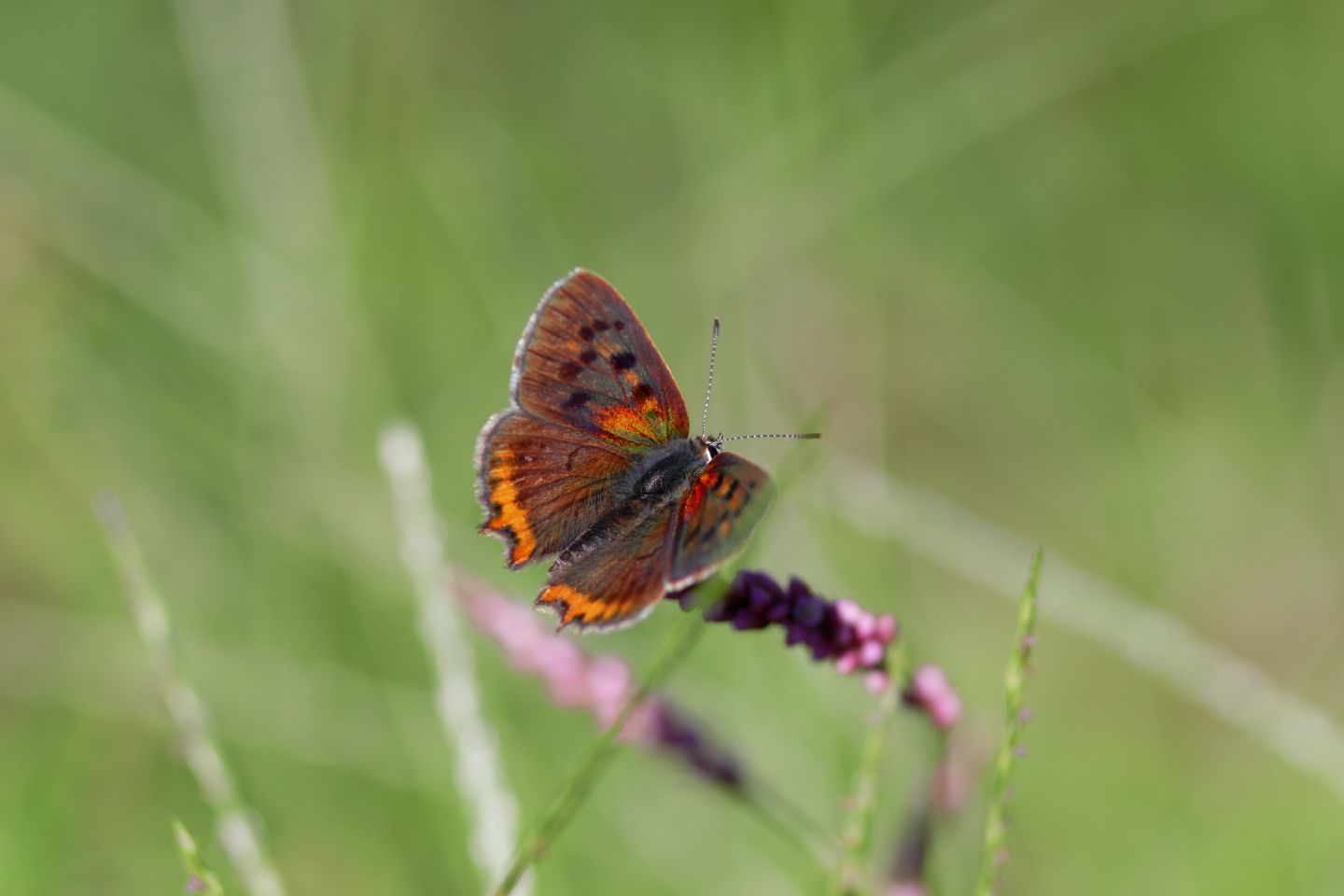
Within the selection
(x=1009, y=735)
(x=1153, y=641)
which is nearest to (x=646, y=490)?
(x=1153, y=641)

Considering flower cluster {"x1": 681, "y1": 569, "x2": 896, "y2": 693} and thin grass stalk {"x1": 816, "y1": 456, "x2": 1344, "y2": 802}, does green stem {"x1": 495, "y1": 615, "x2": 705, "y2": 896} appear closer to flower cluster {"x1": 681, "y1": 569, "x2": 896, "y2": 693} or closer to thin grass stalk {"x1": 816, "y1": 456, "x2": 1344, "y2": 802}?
flower cluster {"x1": 681, "y1": 569, "x2": 896, "y2": 693}

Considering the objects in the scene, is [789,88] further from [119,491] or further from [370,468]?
[119,491]

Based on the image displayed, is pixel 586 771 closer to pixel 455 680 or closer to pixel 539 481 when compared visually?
pixel 455 680

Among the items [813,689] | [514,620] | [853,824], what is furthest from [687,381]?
[853,824]

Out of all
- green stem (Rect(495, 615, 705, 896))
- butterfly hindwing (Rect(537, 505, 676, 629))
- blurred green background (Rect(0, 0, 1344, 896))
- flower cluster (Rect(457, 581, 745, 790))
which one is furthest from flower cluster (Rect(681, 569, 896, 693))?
blurred green background (Rect(0, 0, 1344, 896))

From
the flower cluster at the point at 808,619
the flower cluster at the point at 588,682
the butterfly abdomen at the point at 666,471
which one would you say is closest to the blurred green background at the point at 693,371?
the butterfly abdomen at the point at 666,471

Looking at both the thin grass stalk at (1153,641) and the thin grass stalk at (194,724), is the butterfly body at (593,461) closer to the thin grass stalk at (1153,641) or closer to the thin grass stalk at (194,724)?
the thin grass stalk at (1153,641)
